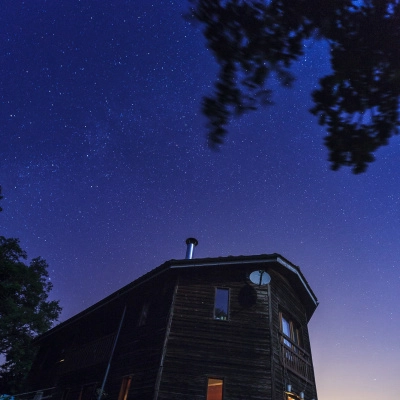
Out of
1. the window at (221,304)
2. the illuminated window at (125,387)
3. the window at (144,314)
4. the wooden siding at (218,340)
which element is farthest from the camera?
the window at (144,314)

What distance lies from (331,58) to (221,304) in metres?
11.2

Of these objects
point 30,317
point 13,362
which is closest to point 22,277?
point 30,317

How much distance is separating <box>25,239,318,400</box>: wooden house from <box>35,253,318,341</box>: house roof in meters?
0.05

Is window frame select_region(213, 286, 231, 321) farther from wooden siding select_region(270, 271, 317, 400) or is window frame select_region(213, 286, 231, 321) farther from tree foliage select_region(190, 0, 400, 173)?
tree foliage select_region(190, 0, 400, 173)

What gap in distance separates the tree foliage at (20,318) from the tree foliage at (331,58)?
29229 millimetres

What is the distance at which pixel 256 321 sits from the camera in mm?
12703

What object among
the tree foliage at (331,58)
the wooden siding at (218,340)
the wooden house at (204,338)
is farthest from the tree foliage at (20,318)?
the tree foliage at (331,58)

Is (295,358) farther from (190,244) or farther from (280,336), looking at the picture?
(190,244)

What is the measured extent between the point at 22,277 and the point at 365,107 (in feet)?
126

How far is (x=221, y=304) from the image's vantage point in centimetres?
1336

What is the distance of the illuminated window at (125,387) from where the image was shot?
495 inches

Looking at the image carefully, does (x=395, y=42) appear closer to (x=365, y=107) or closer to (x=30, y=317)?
(x=365, y=107)

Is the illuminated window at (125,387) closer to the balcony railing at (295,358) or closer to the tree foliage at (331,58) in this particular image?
the balcony railing at (295,358)

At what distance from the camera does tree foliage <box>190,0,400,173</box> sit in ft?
15.5
